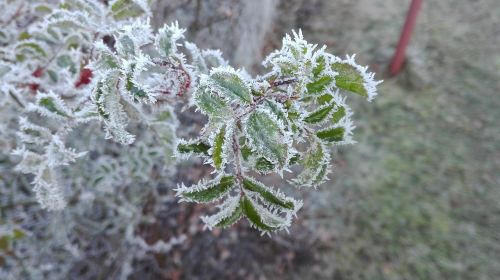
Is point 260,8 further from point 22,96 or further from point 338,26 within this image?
point 22,96

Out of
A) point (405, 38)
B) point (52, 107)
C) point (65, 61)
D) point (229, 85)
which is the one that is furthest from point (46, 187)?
point (405, 38)

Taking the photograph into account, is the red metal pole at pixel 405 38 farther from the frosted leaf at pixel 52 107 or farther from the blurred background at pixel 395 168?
the frosted leaf at pixel 52 107

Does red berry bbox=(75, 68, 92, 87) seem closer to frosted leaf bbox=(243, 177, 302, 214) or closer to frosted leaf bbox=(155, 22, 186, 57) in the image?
frosted leaf bbox=(155, 22, 186, 57)

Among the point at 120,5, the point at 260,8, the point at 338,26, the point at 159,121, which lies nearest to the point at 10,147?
the point at 159,121

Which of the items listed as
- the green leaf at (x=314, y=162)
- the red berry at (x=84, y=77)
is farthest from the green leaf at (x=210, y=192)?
the red berry at (x=84, y=77)

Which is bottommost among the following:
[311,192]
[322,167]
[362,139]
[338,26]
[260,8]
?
[322,167]

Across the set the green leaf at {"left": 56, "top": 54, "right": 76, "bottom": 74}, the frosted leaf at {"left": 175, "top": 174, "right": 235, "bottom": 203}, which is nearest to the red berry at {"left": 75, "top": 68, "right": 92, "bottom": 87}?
the green leaf at {"left": 56, "top": 54, "right": 76, "bottom": 74}
